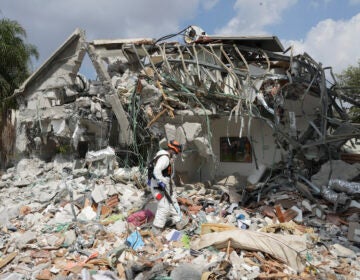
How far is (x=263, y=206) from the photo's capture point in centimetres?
702

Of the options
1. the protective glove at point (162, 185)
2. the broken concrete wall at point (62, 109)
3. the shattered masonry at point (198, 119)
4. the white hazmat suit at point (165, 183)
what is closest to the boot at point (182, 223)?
the white hazmat suit at point (165, 183)

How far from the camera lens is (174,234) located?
223 inches

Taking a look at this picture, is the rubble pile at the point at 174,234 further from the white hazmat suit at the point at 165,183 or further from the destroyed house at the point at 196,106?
the destroyed house at the point at 196,106

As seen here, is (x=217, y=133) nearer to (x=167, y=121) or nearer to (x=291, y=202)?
(x=167, y=121)

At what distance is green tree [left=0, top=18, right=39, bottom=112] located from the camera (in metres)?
13.8

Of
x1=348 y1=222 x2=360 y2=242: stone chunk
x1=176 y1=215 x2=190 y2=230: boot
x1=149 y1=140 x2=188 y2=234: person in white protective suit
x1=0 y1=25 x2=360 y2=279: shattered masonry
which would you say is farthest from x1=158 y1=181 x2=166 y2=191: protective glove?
x1=348 y1=222 x2=360 y2=242: stone chunk

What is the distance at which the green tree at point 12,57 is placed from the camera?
544 inches

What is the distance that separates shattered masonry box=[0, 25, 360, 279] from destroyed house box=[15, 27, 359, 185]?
30 mm

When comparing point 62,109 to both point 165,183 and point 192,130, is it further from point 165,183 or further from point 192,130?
point 165,183

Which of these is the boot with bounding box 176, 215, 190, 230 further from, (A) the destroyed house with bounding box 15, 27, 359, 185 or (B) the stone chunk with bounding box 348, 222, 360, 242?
(B) the stone chunk with bounding box 348, 222, 360, 242

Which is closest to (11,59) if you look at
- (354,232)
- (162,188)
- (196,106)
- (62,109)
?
(62,109)

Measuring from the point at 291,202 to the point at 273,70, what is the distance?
435cm

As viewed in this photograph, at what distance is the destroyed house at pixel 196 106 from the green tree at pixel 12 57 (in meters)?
3.87

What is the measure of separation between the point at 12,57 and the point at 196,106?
32.5ft
